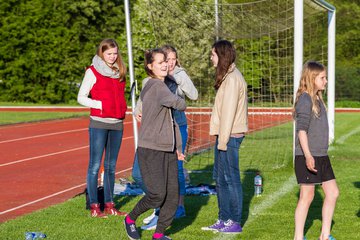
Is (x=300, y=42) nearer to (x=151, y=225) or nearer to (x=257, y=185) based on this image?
(x=257, y=185)

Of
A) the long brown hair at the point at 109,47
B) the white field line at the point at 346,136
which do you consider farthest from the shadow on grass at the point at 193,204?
the white field line at the point at 346,136

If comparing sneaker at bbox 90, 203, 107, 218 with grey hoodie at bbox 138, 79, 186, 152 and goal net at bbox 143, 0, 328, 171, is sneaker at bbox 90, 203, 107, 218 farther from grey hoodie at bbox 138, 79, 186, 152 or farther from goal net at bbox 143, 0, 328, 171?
goal net at bbox 143, 0, 328, 171

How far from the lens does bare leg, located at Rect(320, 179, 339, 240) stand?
711cm

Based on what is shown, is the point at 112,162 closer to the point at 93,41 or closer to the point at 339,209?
the point at 339,209

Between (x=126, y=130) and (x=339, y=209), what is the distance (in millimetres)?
15929

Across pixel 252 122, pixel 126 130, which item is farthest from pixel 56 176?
pixel 252 122

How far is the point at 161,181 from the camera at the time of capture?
7.21 metres

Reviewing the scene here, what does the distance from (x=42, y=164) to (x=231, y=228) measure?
7719mm

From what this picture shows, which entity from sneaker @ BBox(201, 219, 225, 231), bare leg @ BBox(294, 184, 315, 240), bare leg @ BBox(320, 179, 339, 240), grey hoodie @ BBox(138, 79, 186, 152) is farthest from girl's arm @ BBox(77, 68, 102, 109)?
bare leg @ BBox(320, 179, 339, 240)

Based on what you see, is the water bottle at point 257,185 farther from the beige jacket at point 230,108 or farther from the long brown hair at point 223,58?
the long brown hair at point 223,58

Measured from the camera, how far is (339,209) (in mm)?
9172

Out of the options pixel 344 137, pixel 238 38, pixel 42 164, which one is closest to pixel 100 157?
pixel 42 164

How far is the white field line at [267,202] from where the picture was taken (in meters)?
7.80

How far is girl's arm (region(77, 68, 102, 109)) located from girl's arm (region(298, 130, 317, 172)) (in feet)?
8.96
